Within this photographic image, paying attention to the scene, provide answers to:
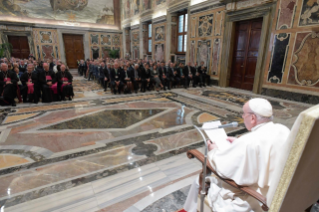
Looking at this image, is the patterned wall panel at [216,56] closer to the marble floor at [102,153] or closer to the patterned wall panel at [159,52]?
the marble floor at [102,153]

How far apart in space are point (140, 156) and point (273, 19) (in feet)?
22.4

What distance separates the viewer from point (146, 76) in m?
7.79

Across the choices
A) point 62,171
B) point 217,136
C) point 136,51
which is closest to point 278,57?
point 217,136

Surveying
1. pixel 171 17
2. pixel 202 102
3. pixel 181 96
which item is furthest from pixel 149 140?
pixel 171 17

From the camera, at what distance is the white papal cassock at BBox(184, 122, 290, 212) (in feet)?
3.84

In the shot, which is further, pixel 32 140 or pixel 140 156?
pixel 32 140

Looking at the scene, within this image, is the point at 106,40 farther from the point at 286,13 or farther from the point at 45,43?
the point at 286,13

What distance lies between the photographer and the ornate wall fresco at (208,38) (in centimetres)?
837

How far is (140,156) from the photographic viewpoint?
285 cm

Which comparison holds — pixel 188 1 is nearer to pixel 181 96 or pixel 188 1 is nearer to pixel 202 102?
pixel 181 96

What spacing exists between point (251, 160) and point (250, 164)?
29mm

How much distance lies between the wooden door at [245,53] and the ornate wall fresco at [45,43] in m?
14.3

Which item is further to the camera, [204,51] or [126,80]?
[204,51]

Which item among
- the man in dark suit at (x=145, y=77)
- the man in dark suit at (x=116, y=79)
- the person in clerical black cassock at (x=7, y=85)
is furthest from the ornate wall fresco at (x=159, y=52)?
the person in clerical black cassock at (x=7, y=85)
